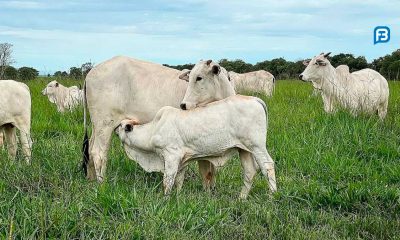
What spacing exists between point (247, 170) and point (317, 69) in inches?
263

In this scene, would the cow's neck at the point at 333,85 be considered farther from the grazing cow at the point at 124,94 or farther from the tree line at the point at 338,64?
the tree line at the point at 338,64

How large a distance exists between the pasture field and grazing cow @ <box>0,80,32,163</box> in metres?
0.63

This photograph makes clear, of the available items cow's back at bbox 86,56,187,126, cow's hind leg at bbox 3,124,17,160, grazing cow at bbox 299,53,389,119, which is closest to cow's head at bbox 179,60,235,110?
cow's back at bbox 86,56,187,126

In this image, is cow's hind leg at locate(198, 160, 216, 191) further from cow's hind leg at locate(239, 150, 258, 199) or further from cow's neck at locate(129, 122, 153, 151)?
cow's neck at locate(129, 122, 153, 151)

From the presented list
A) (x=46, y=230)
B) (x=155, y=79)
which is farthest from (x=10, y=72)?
(x=46, y=230)

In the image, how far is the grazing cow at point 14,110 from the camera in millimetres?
7766

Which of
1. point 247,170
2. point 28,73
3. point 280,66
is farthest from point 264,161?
point 280,66

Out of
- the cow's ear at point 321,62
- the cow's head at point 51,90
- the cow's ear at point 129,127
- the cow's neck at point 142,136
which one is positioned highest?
the cow's ear at point 321,62

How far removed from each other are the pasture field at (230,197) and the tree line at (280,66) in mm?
3509

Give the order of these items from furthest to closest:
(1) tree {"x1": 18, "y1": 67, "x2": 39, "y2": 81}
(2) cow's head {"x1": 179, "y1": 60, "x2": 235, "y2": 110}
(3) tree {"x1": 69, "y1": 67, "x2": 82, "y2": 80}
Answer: (1) tree {"x1": 18, "y1": 67, "x2": 39, "y2": 81}
(3) tree {"x1": 69, "y1": 67, "x2": 82, "y2": 80}
(2) cow's head {"x1": 179, "y1": 60, "x2": 235, "y2": 110}

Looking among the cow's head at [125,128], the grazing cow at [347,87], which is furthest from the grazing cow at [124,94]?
the grazing cow at [347,87]

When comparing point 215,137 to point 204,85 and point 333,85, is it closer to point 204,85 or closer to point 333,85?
point 204,85

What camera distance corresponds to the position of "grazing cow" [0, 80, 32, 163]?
7.77 metres

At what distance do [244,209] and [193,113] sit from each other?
1.25 m
